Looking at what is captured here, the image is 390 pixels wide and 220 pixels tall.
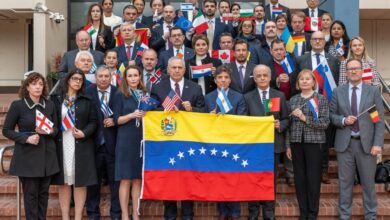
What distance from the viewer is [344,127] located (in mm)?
6215

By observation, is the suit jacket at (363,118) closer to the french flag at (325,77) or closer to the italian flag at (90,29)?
the french flag at (325,77)

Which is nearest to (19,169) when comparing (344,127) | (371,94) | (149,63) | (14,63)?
(149,63)

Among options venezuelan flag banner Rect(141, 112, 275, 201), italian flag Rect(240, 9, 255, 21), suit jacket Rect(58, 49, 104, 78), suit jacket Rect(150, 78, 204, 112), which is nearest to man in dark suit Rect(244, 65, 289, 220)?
venezuelan flag banner Rect(141, 112, 275, 201)

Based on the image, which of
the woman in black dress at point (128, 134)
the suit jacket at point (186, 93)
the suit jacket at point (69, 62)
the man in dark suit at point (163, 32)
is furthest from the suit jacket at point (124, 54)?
the woman in black dress at point (128, 134)

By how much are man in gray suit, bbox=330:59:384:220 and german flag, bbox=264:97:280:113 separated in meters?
0.72

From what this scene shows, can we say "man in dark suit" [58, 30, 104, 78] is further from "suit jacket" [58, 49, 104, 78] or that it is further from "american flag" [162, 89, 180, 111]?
"american flag" [162, 89, 180, 111]

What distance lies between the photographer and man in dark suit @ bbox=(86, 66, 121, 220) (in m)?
6.21

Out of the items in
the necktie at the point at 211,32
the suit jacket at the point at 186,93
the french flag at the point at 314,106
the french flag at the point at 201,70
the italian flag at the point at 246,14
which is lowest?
the french flag at the point at 314,106

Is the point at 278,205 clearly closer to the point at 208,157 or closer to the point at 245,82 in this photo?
the point at 208,157

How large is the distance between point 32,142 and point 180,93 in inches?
75.7

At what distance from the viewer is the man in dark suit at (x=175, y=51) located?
24.2 ft

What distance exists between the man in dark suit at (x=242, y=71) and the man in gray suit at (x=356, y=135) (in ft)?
4.00

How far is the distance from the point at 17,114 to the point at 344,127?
4085 mm

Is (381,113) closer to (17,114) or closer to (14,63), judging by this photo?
(17,114)
